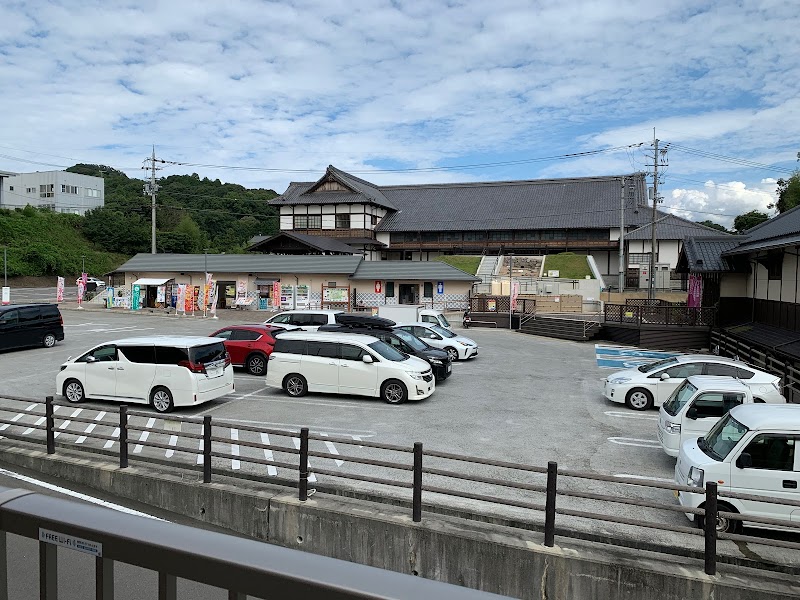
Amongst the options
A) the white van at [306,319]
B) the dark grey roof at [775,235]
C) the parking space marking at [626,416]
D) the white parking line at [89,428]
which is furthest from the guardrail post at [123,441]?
the dark grey roof at [775,235]

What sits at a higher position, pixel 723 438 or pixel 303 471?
pixel 723 438

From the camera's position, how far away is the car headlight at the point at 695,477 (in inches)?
288

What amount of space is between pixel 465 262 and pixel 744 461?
4412 cm

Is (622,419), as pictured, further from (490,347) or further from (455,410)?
(490,347)

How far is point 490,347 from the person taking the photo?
26.0 m

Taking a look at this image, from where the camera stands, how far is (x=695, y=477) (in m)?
7.43

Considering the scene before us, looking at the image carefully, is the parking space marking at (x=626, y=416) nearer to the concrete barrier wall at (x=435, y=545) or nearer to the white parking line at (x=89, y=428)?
the concrete barrier wall at (x=435, y=545)

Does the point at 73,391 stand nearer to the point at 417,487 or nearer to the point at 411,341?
the point at 411,341

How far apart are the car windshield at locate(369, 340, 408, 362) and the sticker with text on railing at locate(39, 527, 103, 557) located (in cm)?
1277

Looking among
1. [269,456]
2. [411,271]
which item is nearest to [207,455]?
[269,456]

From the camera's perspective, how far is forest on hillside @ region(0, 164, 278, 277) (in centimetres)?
5622

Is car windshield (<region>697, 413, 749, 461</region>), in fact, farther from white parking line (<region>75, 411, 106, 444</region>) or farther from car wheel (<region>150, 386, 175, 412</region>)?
car wheel (<region>150, 386, 175, 412</region>)

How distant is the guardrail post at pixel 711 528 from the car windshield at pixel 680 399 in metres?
4.46

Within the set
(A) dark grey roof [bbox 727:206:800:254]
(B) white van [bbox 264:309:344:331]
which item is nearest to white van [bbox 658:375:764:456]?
(A) dark grey roof [bbox 727:206:800:254]
